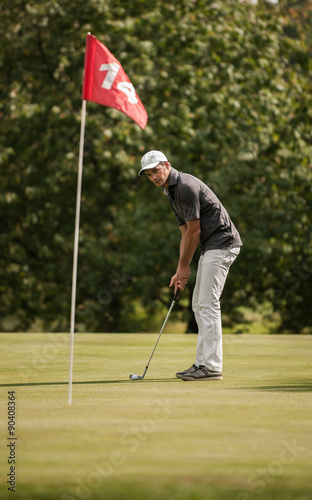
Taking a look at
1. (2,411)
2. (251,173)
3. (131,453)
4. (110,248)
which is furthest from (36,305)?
(131,453)

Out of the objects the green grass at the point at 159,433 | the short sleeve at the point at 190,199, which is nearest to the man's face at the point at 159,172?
the short sleeve at the point at 190,199

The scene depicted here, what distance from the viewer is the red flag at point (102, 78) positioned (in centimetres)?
608

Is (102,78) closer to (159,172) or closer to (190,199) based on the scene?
(159,172)

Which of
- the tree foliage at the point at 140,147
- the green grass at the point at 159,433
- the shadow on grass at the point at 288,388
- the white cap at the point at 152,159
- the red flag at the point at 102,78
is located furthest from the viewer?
the tree foliage at the point at 140,147

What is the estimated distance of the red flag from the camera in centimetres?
608

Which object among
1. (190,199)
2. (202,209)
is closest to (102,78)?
(190,199)

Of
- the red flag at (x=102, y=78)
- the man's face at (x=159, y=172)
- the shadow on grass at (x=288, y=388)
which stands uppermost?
the red flag at (x=102, y=78)

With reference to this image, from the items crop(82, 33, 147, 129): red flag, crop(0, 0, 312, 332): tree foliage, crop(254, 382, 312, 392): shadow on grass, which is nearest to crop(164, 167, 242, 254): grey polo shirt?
crop(82, 33, 147, 129): red flag

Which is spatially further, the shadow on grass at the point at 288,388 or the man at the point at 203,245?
the man at the point at 203,245

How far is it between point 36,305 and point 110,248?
2.61 meters

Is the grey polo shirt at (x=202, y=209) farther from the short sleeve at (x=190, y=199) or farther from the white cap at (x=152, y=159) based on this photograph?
the white cap at (x=152, y=159)

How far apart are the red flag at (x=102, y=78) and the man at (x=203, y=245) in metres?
0.60

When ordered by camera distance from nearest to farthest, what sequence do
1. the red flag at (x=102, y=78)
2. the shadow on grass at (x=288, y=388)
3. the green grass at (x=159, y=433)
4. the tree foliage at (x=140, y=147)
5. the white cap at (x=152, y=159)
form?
the green grass at (x=159, y=433) < the shadow on grass at (x=288, y=388) < the red flag at (x=102, y=78) < the white cap at (x=152, y=159) < the tree foliage at (x=140, y=147)

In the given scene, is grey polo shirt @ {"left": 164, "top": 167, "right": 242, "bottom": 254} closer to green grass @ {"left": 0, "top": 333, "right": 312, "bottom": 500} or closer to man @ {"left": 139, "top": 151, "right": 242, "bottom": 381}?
man @ {"left": 139, "top": 151, "right": 242, "bottom": 381}
